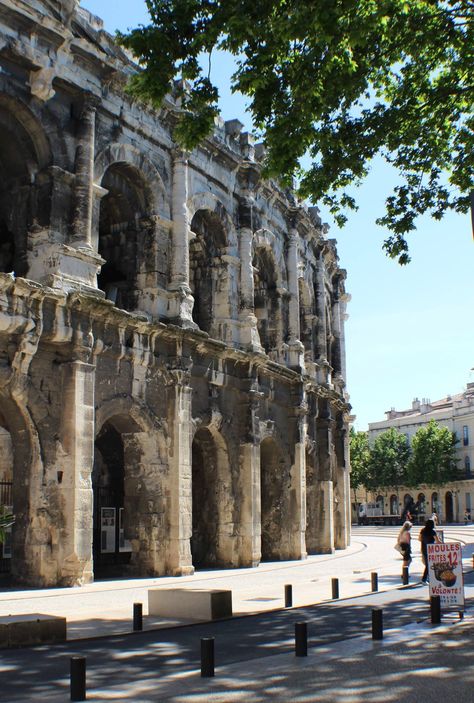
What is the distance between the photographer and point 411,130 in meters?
15.4

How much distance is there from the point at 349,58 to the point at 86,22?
8.62m

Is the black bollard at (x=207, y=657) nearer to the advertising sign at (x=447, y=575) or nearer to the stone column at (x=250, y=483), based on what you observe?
the advertising sign at (x=447, y=575)

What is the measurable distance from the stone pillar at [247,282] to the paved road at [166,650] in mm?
11526

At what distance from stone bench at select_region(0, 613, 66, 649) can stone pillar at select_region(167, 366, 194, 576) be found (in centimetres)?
945

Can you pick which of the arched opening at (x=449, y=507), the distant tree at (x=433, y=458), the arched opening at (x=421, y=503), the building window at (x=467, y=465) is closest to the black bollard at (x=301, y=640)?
the distant tree at (x=433, y=458)

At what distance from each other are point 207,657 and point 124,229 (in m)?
15.1

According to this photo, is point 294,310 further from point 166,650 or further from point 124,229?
point 166,650

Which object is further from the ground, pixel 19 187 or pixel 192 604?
pixel 19 187

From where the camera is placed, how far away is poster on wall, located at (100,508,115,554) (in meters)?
21.8

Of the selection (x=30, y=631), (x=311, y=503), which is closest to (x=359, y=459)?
(x=311, y=503)

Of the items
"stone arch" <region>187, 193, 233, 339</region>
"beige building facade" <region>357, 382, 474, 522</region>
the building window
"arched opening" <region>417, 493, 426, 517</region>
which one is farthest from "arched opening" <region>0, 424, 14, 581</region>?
"arched opening" <region>417, 493, 426, 517</region>

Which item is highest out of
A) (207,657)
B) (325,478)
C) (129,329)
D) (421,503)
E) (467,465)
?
(129,329)

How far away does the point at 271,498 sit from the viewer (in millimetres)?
27750

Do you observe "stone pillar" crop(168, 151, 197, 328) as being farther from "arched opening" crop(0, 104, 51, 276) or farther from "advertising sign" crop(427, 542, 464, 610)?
"advertising sign" crop(427, 542, 464, 610)
